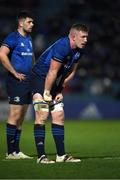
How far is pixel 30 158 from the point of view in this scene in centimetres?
934

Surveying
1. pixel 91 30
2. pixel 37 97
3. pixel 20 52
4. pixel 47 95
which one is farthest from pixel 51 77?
pixel 91 30

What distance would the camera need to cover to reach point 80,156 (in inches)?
384

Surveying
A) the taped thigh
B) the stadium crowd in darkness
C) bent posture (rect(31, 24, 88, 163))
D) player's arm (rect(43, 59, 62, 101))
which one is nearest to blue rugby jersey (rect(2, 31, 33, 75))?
bent posture (rect(31, 24, 88, 163))

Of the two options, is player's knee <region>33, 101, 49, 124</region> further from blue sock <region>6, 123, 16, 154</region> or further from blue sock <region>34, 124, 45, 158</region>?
blue sock <region>6, 123, 16, 154</region>

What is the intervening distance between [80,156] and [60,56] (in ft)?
6.57

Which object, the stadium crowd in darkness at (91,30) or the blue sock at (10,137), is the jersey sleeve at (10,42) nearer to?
the blue sock at (10,137)

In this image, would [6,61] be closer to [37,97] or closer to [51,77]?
[37,97]

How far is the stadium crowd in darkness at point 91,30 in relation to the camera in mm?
21703

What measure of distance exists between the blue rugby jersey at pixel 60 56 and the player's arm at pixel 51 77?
62 mm

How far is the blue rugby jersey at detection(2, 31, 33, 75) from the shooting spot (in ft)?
31.2

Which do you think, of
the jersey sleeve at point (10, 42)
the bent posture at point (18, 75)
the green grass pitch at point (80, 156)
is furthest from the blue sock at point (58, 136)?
the jersey sleeve at point (10, 42)

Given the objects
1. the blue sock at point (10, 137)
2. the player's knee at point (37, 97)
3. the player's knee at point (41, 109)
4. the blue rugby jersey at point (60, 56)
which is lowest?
the blue sock at point (10, 137)

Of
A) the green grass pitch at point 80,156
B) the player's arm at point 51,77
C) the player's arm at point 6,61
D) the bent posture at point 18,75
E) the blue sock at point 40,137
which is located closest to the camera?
the green grass pitch at point 80,156
